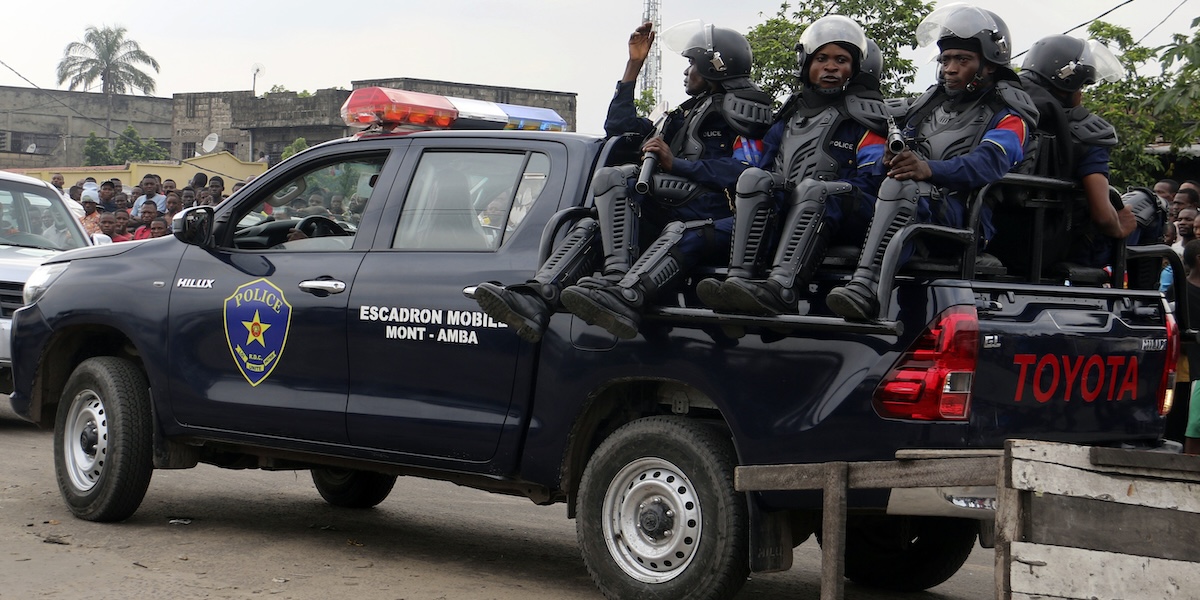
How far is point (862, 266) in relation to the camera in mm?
4750

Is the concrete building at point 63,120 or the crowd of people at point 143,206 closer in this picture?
the crowd of people at point 143,206

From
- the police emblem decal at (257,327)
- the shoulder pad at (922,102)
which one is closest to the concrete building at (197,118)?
the police emblem decal at (257,327)

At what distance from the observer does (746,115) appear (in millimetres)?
5844

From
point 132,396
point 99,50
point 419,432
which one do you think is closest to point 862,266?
point 419,432

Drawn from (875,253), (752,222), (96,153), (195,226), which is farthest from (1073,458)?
(96,153)

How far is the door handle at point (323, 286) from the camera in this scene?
625cm

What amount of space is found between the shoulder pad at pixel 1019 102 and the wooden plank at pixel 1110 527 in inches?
81.0

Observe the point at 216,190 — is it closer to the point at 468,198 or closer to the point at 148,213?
the point at 148,213

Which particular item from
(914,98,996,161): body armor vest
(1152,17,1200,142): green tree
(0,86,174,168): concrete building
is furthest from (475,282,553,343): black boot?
(0,86,174,168): concrete building

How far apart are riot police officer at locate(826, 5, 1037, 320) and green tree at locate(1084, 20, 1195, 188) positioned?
9.30 metres

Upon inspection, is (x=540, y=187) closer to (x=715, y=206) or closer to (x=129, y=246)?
(x=715, y=206)

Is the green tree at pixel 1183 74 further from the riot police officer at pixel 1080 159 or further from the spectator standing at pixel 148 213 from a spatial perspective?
the spectator standing at pixel 148 213

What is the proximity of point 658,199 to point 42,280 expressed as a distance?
3570mm

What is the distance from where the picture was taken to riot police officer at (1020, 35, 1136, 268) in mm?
5656
